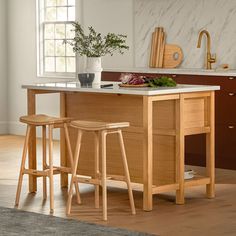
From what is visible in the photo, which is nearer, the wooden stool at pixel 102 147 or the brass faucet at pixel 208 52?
the wooden stool at pixel 102 147

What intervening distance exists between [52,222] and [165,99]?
4.45 feet

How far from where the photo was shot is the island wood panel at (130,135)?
6.55m

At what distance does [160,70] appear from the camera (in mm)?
8852

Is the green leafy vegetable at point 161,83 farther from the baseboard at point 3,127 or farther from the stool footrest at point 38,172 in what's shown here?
the baseboard at point 3,127

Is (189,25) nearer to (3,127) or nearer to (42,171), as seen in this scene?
(42,171)

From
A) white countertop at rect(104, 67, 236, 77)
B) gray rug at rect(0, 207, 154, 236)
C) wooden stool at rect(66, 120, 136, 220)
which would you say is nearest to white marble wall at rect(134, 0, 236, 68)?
white countertop at rect(104, 67, 236, 77)

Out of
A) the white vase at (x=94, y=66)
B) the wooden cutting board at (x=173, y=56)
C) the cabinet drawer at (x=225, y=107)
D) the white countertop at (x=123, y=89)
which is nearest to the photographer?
the white countertop at (x=123, y=89)

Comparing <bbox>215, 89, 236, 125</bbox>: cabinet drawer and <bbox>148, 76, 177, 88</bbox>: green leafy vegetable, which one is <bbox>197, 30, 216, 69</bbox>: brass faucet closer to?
<bbox>215, 89, 236, 125</bbox>: cabinet drawer

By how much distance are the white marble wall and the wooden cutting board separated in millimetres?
59

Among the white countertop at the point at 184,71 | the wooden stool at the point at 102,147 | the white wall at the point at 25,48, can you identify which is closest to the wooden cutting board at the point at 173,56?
the white countertop at the point at 184,71

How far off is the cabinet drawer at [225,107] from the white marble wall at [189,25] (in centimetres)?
75

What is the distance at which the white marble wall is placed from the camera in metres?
8.79

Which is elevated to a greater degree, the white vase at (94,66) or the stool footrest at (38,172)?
the white vase at (94,66)

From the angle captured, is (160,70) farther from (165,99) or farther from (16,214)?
(16,214)
